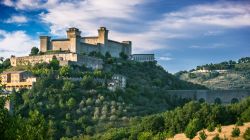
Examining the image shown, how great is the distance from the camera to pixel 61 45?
81438mm

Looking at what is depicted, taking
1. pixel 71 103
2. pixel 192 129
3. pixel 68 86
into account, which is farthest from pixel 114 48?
pixel 192 129

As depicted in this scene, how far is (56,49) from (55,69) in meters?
13.1

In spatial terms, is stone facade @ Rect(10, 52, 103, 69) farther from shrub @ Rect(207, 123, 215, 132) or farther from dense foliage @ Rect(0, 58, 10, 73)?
shrub @ Rect(207, 123, 215, 132)

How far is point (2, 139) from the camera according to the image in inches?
666

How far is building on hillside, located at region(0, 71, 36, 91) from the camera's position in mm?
63219

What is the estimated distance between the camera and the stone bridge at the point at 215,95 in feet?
237

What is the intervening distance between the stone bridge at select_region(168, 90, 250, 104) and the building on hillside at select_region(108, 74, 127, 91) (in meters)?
7.14

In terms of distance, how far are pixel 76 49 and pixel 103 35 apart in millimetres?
6932

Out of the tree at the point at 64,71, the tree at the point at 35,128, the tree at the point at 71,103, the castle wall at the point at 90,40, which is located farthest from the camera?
the castle wall at the point at 90,40

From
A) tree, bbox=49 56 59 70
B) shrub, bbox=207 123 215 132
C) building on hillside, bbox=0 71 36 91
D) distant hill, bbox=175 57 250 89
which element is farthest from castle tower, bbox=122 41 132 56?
shrub, bbox=207 123 215 132

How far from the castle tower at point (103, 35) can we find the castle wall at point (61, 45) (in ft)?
19.4

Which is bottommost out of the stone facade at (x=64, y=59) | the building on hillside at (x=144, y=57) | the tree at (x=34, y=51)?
the stone facade at (x=64, y=59)

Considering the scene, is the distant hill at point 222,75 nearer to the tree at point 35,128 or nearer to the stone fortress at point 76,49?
the stone fortress at point 76,49

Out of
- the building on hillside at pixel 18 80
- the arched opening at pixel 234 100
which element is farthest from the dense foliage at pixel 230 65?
the building on hillside at pixel 18 80
